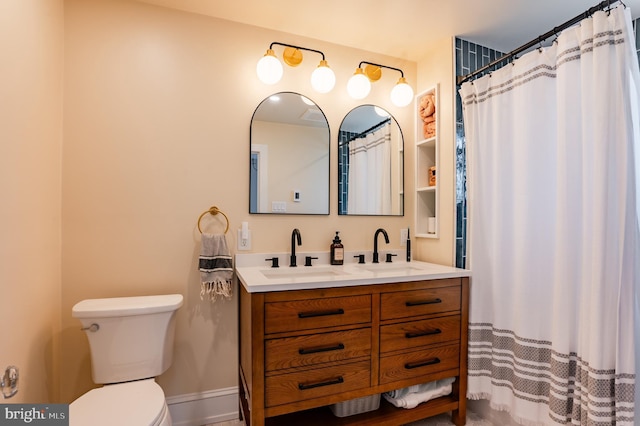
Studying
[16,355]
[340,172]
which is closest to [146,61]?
[340,172]

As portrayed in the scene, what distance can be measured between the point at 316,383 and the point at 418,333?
2.01 ft

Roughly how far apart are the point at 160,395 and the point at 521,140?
2.11m

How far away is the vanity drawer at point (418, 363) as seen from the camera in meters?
1.61

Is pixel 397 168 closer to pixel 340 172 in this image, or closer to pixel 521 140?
pixel 340 172

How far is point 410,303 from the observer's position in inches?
65.2

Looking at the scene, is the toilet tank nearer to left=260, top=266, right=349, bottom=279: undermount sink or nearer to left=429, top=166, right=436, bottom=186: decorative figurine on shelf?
left=260, top=266, right=349, bottom=279: undermount sink

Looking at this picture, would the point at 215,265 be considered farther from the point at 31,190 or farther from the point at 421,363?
the point at 421,363

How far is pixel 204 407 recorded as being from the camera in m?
1.81

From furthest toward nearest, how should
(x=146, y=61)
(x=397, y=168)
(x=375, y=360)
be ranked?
(x=397, y=168) → (x=146, y=61) → (x=375, y=360)

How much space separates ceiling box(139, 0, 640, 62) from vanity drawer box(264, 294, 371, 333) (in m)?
1.62

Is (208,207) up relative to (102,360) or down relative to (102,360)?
up

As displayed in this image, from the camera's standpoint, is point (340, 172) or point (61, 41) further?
point (340, 172)

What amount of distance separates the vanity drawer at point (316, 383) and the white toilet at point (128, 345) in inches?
17.7

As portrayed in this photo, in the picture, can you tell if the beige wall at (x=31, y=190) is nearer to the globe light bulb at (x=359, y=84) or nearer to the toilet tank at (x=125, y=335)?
the toilet tank at (x=125, y=335)
